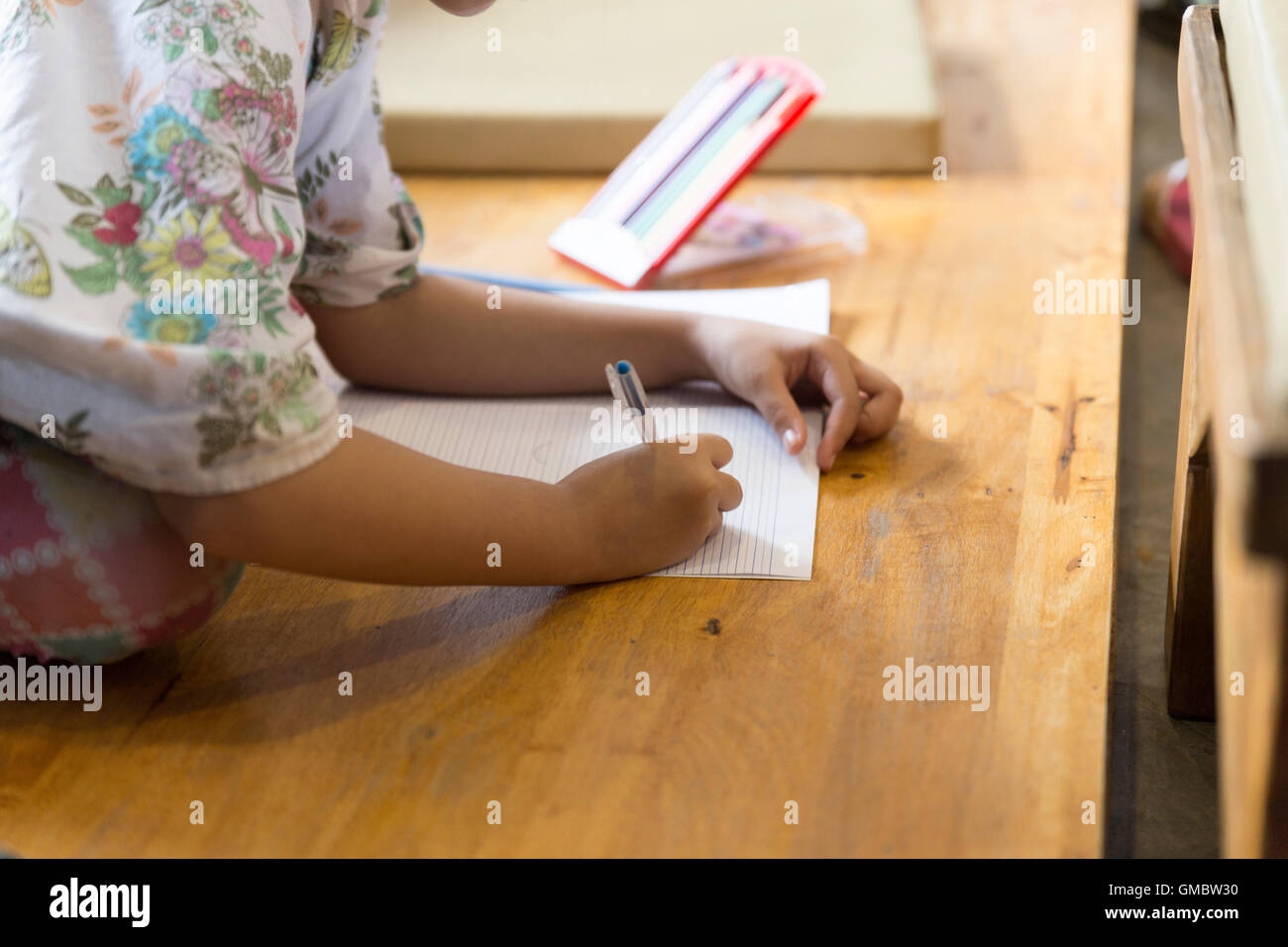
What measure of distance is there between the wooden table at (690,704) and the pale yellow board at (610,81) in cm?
41

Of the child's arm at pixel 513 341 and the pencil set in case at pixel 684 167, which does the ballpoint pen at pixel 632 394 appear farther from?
the pencil set in case at pixel 684 167

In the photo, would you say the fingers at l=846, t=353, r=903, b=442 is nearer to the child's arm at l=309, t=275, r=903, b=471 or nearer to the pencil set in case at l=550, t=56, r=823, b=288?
the child's arm at l=309, t=275, r=903, b=471

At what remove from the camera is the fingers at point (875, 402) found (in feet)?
2.92

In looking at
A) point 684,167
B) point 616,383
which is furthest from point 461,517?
point 684,167

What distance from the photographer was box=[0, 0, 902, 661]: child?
58 centimetres

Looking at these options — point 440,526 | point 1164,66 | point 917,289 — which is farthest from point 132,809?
point 1164,66

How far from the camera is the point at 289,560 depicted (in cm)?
63

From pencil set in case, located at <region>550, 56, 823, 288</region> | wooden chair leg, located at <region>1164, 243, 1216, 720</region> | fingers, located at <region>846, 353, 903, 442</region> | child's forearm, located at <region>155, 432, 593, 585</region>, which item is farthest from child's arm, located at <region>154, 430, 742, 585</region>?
pencil set in case, located at <region>550, 56, 823, 288</region>

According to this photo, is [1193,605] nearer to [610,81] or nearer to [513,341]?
[513,341]

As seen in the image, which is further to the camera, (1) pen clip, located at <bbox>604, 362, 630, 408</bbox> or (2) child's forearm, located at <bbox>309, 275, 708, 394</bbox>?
(2) child's forearm, located at <bbox>309, 275, 708, 394</bbox>

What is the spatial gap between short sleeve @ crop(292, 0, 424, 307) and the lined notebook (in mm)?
93

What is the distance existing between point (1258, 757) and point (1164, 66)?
198 cm

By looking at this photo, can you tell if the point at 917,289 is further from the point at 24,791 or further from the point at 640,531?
the point at 24,791

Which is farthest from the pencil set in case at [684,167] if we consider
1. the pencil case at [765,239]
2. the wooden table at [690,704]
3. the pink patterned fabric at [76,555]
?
the pink patterned fabric at [76,555]
